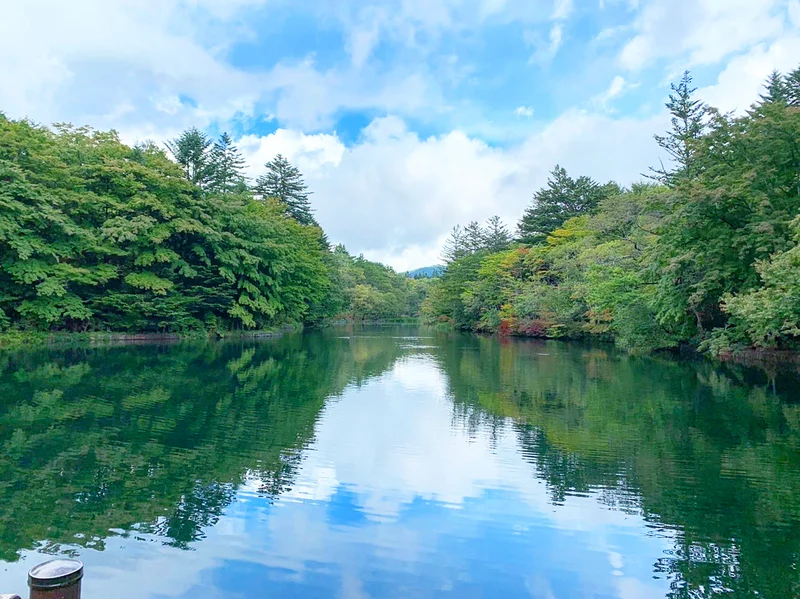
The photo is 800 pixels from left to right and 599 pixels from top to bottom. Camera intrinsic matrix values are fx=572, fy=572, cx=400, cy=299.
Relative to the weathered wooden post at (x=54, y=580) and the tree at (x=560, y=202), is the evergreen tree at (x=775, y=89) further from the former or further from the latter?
the weathered wooden post at (x=54, y=580)

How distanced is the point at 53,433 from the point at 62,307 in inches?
737

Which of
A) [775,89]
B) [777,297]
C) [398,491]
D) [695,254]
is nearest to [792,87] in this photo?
[775,89]

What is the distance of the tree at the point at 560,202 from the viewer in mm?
42938

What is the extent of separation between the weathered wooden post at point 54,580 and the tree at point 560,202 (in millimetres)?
A: 42159

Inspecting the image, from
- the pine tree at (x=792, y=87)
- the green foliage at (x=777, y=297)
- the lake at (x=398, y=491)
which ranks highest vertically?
the pine tree at (x=792, y=87)

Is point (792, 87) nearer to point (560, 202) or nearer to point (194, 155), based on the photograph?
point (560, 202)

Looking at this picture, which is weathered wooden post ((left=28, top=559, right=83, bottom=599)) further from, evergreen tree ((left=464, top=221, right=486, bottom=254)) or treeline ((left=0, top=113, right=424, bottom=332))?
evergreen tree ((left=464, top=221, right=486, bottom=254))

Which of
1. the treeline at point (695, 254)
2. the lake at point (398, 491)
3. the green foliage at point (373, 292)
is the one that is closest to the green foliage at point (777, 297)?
the treeline at point (695, 254)

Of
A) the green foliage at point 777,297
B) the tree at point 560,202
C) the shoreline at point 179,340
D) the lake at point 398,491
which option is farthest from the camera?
the tree at point 560,202

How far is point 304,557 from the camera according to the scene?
4.73m

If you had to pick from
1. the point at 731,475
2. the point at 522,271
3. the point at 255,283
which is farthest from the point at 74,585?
the point at 522,271

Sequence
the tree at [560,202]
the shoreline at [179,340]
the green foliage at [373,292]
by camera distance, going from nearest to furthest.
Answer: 1. the shoreline at [179,340]
2. the tree at [560,202]
3. the green foliage at [373,292]

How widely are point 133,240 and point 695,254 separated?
23.1m

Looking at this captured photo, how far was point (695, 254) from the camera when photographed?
723 inches
